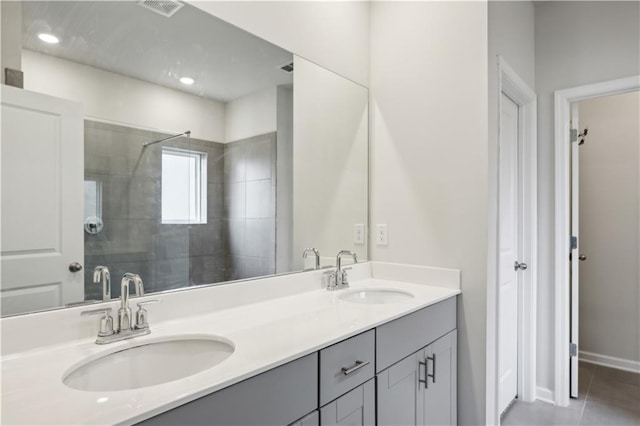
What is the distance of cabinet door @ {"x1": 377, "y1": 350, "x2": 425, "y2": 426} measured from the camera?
127 centimetres

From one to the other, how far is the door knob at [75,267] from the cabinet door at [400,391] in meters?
1.02

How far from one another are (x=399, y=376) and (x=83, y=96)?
4.68 ft

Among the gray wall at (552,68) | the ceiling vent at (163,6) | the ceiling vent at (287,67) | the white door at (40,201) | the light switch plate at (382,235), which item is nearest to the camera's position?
the white door at (40,201)

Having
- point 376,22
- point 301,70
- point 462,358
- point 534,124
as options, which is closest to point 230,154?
point 301,70

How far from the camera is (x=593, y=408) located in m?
2.28

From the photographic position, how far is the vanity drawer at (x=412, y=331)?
4.23ft

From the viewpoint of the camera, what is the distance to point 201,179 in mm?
1364

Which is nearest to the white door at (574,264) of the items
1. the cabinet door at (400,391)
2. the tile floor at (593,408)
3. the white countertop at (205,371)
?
the tile floor at (593,408)

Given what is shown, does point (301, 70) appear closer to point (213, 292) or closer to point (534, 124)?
point (213, 292)

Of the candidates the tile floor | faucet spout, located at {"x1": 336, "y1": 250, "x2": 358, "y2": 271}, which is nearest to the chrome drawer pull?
faucet spout, located at {"x1": 336, "y1": 250, "x2": 358, "y2": 271}

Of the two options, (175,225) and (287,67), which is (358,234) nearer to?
(287,67)

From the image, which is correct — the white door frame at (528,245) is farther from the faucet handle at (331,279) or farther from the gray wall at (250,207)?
→ the gray wall at (250,207)

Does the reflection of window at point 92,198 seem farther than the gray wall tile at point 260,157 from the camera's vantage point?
No

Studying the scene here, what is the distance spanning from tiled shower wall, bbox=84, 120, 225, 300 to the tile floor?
2038mm
